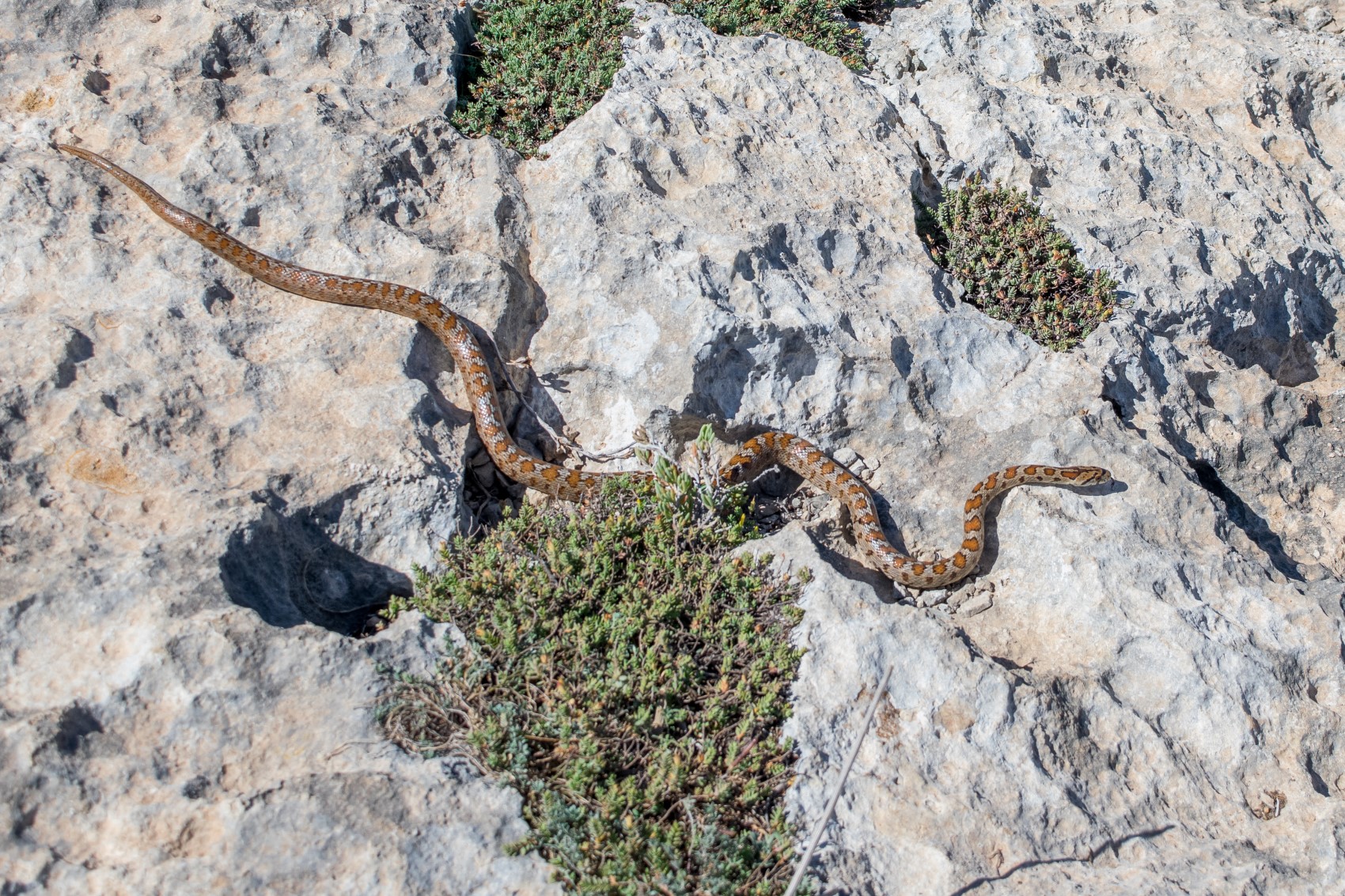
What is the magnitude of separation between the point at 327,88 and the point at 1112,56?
7.80 m

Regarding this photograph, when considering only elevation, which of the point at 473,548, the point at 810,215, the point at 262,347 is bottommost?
the point at 473,548

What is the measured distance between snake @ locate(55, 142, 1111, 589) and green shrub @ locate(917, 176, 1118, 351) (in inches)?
62.5

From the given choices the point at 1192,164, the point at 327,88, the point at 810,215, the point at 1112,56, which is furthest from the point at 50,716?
the point at 1112,56

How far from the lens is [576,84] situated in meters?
7.85

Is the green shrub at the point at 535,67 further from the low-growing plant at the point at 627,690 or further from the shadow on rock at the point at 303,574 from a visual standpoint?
the shadow on rock at the point at 303,574

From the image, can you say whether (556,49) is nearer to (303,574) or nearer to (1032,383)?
(1032,383)

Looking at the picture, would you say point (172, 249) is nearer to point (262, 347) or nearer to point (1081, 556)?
point (262, 347)

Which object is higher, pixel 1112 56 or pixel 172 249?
pixel 1112 56

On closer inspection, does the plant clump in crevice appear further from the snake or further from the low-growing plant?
the low-growing plant

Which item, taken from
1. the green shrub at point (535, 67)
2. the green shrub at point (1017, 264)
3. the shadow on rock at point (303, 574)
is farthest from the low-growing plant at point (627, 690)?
the green shrub at point (535, 67)

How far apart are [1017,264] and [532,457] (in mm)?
4249

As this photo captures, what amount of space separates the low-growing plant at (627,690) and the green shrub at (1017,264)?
10.4 ft

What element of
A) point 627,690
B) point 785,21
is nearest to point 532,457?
point 627,690

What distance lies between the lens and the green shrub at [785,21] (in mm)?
8758
